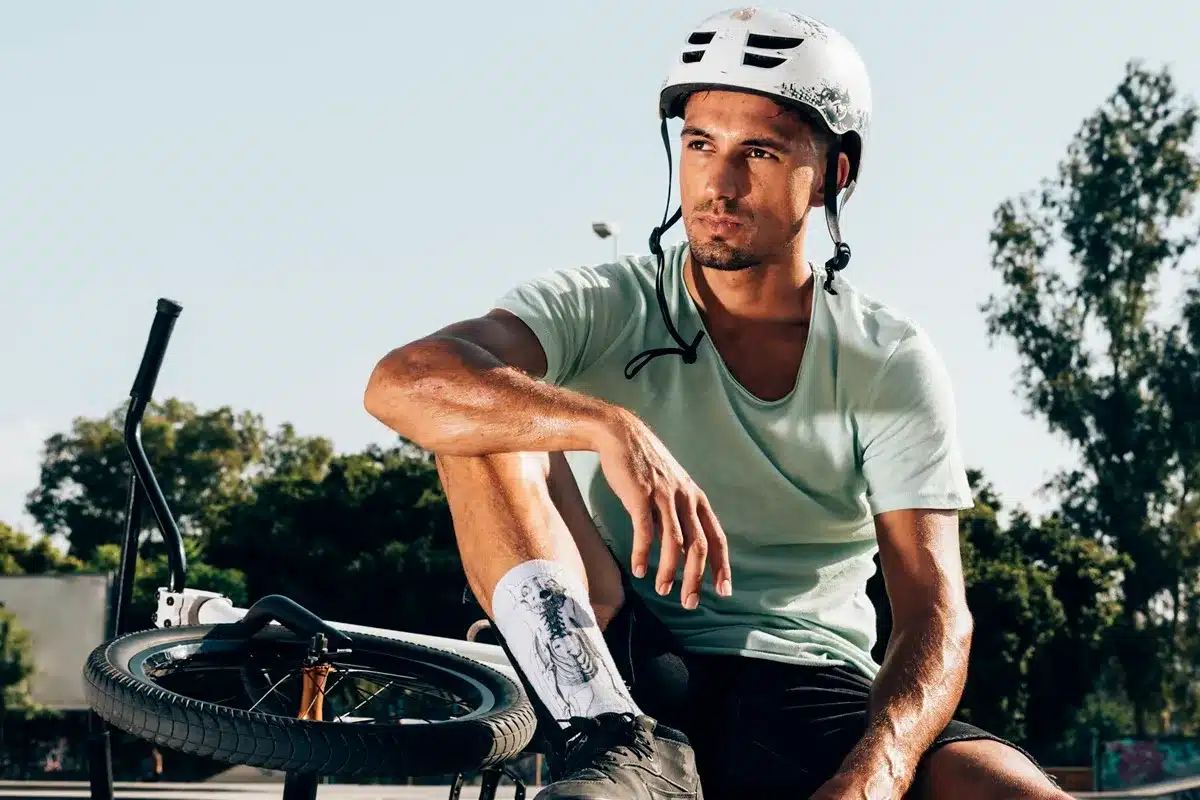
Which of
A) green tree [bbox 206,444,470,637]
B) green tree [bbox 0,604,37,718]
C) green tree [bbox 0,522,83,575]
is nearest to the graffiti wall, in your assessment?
green tree [bbox 206,444,470,637]

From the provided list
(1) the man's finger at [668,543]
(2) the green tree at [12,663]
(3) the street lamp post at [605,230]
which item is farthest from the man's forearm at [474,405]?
(2) the green tree at [12,663]

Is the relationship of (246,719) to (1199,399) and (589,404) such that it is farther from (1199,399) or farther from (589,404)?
(1199,399)

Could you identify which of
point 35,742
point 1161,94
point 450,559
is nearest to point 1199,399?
point 1161,94

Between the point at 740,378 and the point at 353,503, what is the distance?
40566mm

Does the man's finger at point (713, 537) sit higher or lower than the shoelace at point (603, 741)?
higher

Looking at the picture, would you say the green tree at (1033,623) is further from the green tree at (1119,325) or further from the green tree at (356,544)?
the green tree at (356,544)

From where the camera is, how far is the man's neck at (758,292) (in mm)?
3119

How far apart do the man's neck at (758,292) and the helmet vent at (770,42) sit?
16.5 inches

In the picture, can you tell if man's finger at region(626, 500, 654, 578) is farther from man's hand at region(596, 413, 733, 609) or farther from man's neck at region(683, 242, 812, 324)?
man's neck at region(683, 242, 812, 324)

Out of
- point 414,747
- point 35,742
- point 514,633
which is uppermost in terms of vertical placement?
point 514,633

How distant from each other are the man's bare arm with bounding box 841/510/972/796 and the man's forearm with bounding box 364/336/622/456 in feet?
2.62

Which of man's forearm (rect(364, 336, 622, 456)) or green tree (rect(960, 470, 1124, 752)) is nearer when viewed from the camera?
man's forearm (rect(364, 336, 622, 456))

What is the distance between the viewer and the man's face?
295 centimetres

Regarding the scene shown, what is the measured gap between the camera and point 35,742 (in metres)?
49.4
